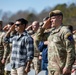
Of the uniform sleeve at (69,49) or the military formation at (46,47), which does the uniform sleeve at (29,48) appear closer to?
the military formation at (46,47)

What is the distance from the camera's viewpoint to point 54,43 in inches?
312

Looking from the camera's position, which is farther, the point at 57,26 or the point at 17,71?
the point at 17,71

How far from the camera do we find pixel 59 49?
786 centimetres

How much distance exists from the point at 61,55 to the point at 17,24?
223 centimetres

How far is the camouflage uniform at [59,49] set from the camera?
768 centimetres

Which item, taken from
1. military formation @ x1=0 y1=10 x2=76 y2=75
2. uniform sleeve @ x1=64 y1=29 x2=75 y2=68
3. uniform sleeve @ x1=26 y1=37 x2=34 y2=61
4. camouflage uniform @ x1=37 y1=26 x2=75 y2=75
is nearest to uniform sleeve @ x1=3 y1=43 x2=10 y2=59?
military formation @ x1=0 y1=10 x2=76 y2=75

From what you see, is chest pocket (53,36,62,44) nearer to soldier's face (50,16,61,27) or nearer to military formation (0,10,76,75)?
military formation (0,10,76,75)

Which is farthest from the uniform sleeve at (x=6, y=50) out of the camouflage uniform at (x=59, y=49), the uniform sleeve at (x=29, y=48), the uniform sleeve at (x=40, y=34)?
the camouflage uniform at (x=59, y=49)

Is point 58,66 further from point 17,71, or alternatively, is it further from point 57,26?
point 17,71

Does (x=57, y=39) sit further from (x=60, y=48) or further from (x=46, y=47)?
(x=46, y=47)

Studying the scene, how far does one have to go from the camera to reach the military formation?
25.3 ft

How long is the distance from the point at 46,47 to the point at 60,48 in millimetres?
1521

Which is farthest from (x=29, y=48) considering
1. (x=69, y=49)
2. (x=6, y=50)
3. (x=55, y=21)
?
(x=6, y=50)

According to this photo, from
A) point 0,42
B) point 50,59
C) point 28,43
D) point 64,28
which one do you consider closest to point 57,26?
point 64,28
